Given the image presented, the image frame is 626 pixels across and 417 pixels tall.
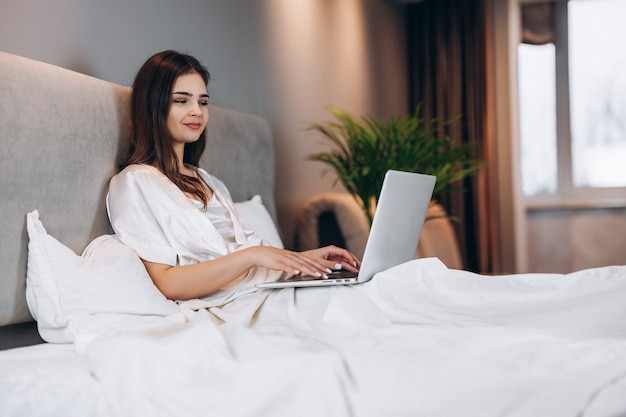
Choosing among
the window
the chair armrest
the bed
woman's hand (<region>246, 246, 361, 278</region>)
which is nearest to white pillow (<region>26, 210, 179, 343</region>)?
the bed

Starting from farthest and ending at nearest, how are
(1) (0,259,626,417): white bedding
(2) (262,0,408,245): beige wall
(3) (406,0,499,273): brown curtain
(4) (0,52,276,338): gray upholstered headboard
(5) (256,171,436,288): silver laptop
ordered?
1. (3) (406,0,499,273): brown curtain
2. (2) (262,0,408,245): beige wall
3. (5) (256,171,436,288): silver laptop
4. (4) (0,52,276,338): gray upholstered headboard
5. (1) (0,259,626,417): white bedding

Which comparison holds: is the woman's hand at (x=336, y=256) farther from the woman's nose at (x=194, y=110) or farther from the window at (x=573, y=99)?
the window at (x=573, y=99)

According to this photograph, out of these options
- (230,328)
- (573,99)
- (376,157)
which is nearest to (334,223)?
(376,157)

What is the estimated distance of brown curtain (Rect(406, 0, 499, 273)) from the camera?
16.7ft

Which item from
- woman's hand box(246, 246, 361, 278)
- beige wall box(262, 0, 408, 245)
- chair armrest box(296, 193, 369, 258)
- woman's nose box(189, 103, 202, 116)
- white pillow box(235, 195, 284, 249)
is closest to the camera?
woman's hand box(246, 246, 361, 278)

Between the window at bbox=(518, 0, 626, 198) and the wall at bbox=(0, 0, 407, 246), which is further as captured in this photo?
the window at bbox=(518, 0, 626, 198)

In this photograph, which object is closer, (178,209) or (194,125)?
(178,209)

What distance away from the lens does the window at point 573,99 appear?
5.14 meters

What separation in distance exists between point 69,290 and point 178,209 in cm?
44

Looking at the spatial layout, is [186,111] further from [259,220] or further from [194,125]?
[259,220]

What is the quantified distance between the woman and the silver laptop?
10cm

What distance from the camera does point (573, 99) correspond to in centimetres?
521

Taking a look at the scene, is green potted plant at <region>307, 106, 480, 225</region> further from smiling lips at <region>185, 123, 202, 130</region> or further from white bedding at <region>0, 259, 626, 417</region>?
white bedding at <region>0, 259, 626, 417</region>

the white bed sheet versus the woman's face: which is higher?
the woman's face
